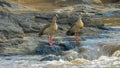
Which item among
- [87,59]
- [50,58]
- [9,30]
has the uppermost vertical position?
[9,30]

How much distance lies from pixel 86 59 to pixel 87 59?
5 cm

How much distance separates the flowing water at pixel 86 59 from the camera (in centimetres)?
1190

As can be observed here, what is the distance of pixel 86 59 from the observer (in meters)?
12.8

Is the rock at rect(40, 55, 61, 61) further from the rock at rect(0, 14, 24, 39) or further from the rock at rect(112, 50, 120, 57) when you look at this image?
Result: the rock at rect(0, 14, 24, 39)

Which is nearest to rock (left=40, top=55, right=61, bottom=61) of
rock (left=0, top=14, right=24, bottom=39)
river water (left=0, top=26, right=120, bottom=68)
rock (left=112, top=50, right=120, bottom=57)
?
river water (left=0, top=26, right=120, bottom=68)

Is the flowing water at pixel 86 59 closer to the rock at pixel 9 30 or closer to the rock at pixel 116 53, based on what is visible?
the rock at pixel 116 53

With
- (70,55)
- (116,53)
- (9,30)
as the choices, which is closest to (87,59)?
(70,55)

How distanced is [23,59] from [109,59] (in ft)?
8.08

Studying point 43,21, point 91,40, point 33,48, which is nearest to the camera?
point 33,48

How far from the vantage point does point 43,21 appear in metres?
19.2

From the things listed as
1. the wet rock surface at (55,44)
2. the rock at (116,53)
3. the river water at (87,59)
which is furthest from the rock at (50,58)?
the rock at (116,53)

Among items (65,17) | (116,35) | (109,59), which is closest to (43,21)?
(65,17)

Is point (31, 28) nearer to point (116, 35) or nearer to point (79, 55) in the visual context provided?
point (116, 35)

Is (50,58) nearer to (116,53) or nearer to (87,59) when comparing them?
(87,59)
